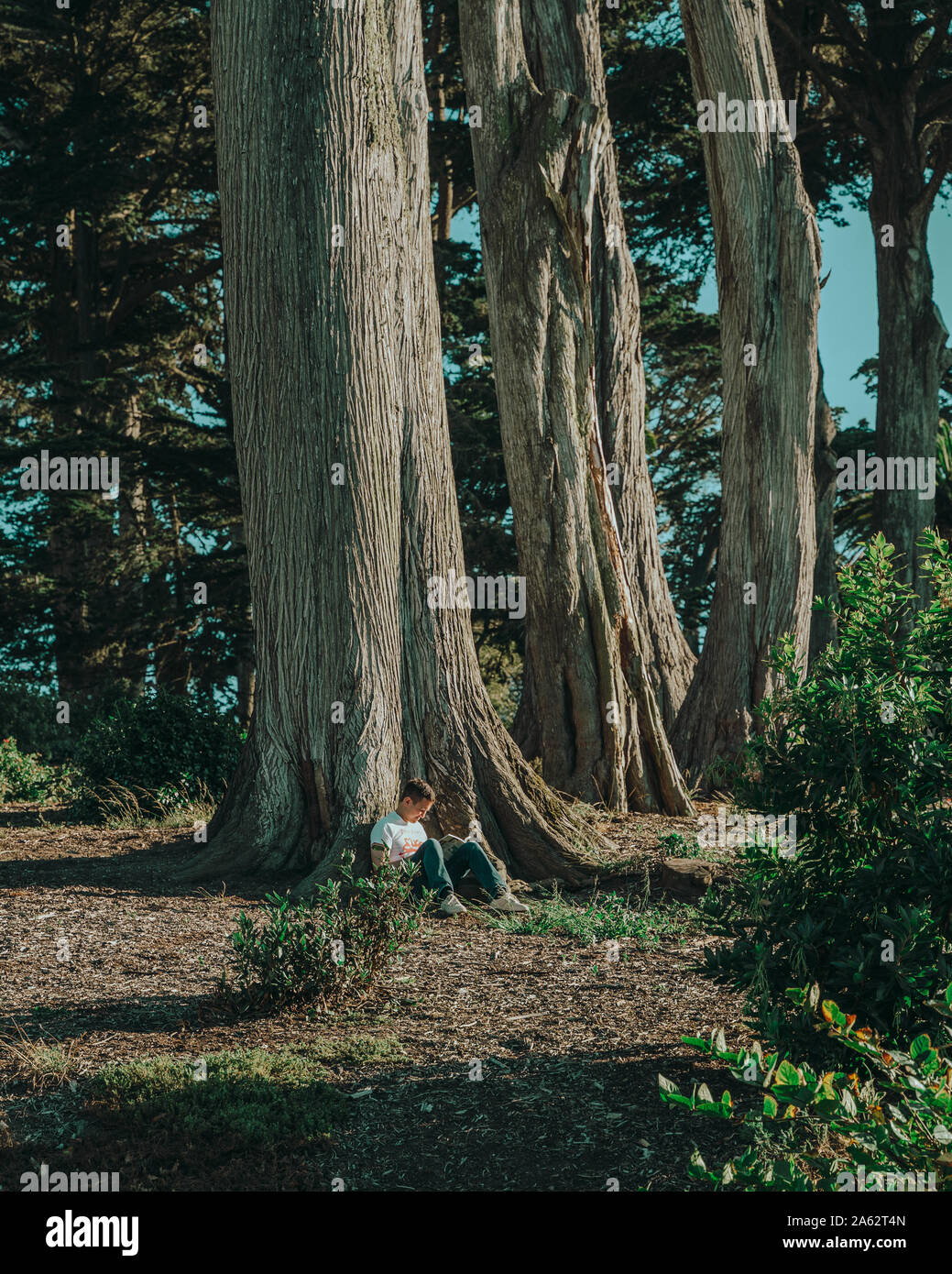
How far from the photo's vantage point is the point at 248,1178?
3.24 m

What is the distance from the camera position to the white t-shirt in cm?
620

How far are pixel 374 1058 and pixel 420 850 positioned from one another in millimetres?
2133

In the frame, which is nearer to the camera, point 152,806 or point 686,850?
point 686,850

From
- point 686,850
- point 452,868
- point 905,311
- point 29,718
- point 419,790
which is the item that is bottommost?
point 686,850

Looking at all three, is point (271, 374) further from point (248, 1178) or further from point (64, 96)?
point (64, 96)

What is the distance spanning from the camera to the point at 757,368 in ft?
37.1

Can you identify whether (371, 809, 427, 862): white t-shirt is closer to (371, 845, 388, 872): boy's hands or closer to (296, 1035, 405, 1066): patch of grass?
(371, 845, 388, 872): boy's hands

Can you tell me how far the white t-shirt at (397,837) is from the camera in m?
6.20

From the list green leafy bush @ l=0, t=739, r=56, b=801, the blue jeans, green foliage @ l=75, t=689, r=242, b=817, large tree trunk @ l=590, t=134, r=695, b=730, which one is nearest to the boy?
the blue jeans

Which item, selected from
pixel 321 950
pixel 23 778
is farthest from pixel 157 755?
pixel 321 950

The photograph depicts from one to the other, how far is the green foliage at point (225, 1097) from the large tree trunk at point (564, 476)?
5612 millimetres

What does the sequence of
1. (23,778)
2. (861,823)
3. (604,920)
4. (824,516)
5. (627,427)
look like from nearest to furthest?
(861,823) → (604,920) → (627,427) → (23,778) → (824,516)

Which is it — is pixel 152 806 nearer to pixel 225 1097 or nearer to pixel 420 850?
pixel 420 850

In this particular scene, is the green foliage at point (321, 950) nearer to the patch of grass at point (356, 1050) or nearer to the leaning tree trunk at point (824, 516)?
the patch of grass at point (356, 1050)
